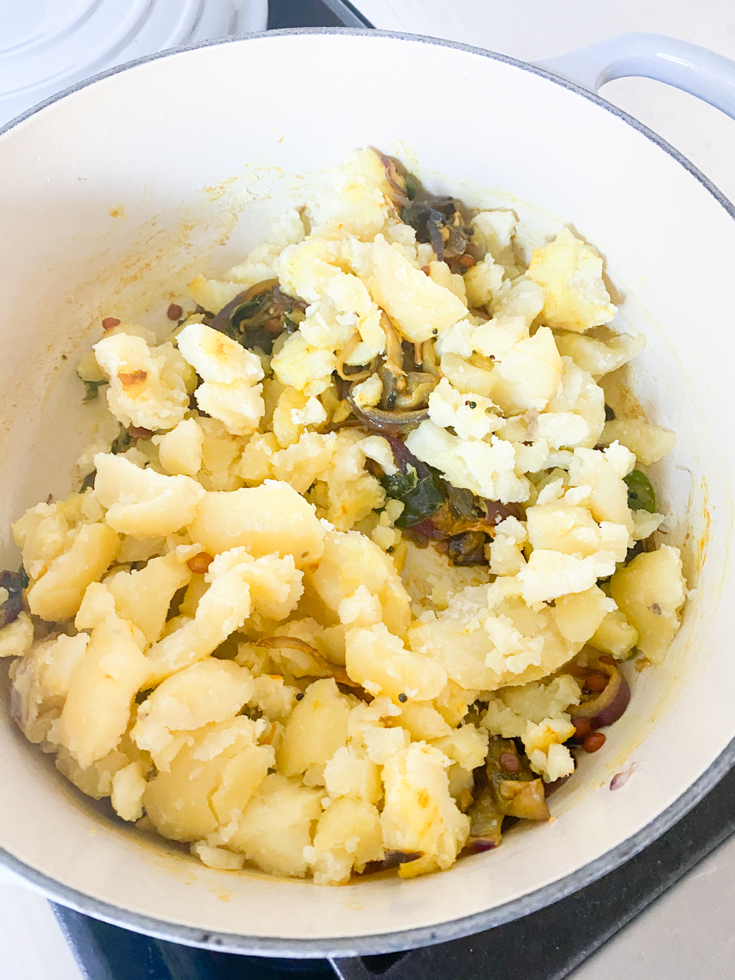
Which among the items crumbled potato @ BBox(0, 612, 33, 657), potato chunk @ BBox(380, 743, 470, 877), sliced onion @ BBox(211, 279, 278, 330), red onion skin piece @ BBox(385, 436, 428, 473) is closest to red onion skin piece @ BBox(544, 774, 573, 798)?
potato chunk @ BBox(380, 743, 470, 877)

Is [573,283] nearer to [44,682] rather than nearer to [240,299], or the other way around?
[240,299]

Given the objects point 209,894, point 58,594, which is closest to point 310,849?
point 209,894

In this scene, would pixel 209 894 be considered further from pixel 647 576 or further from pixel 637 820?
pixel 647 576

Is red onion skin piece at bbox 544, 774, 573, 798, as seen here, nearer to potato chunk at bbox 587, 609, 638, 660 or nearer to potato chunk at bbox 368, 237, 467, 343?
potato chunk at bbox 587, 609, 638, 660

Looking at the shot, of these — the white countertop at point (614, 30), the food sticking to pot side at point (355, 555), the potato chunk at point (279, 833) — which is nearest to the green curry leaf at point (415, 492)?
the food sticking to pot side at point (355, 555)

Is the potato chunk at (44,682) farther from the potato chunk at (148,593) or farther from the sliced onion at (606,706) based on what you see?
the sliced onion at (606,706)

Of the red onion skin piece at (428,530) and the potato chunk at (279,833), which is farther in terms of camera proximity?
the red onion skin piece at (428,530)
